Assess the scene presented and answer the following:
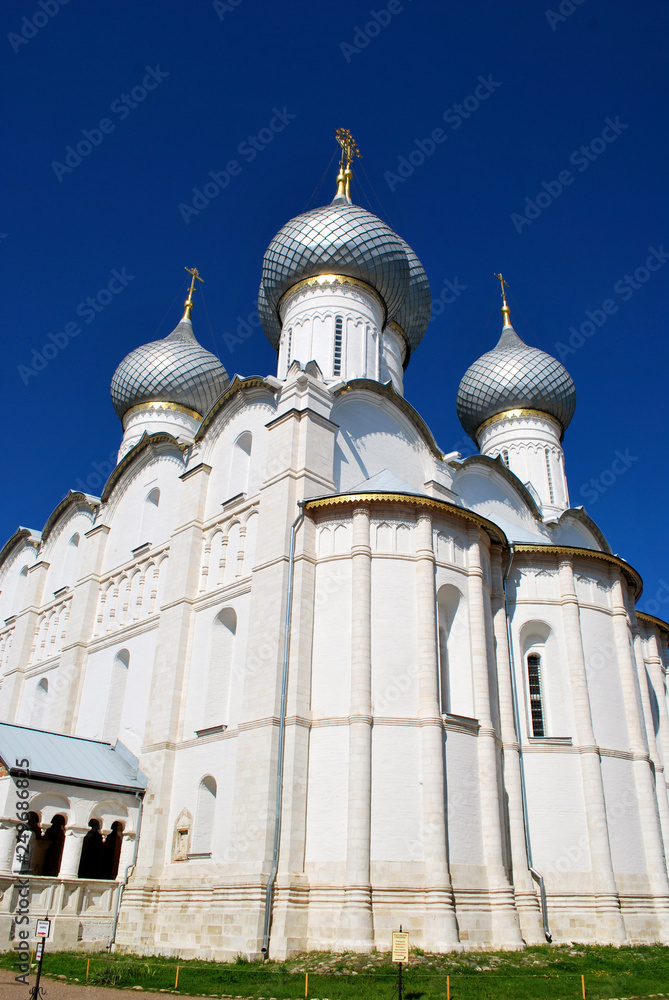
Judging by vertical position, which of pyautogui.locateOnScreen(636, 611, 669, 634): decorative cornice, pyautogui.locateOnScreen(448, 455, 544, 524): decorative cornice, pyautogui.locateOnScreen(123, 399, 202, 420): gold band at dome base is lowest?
pyautogui.locateOnScreen(636, 611, 669, 634): decorative cornice

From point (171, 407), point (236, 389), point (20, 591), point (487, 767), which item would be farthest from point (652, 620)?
point (20, 591)

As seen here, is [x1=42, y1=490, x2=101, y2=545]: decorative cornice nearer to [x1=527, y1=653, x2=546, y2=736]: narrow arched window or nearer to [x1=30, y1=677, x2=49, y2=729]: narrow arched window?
[x1=30, y1=677, x2=49, y2=729]: narrow arched window

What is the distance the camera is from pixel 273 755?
1106 cm

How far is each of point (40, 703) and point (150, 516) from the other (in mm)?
5352

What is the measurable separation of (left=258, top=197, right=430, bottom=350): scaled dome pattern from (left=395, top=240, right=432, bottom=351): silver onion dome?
44.4 inches

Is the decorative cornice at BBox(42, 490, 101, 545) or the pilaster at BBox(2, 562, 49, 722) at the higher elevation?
the decorative cornice at BBox(42, 490, 101, 545)

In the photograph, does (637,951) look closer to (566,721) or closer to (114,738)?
(566,721)

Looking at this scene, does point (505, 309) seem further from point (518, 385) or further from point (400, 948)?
point (400, 948)

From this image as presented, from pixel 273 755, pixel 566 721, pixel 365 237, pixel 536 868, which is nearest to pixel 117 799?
pixel 273 755

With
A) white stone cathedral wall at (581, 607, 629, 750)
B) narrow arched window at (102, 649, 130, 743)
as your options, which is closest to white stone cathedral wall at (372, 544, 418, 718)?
white stone cathedral wall at (581, 607, 629, 750)

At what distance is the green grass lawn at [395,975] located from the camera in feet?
27.1

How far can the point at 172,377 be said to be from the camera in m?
21.9

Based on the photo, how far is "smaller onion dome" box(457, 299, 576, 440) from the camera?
21.4 m

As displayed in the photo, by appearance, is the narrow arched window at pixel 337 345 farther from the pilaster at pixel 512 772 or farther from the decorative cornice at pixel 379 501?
the pilaster at pixel 512 772
